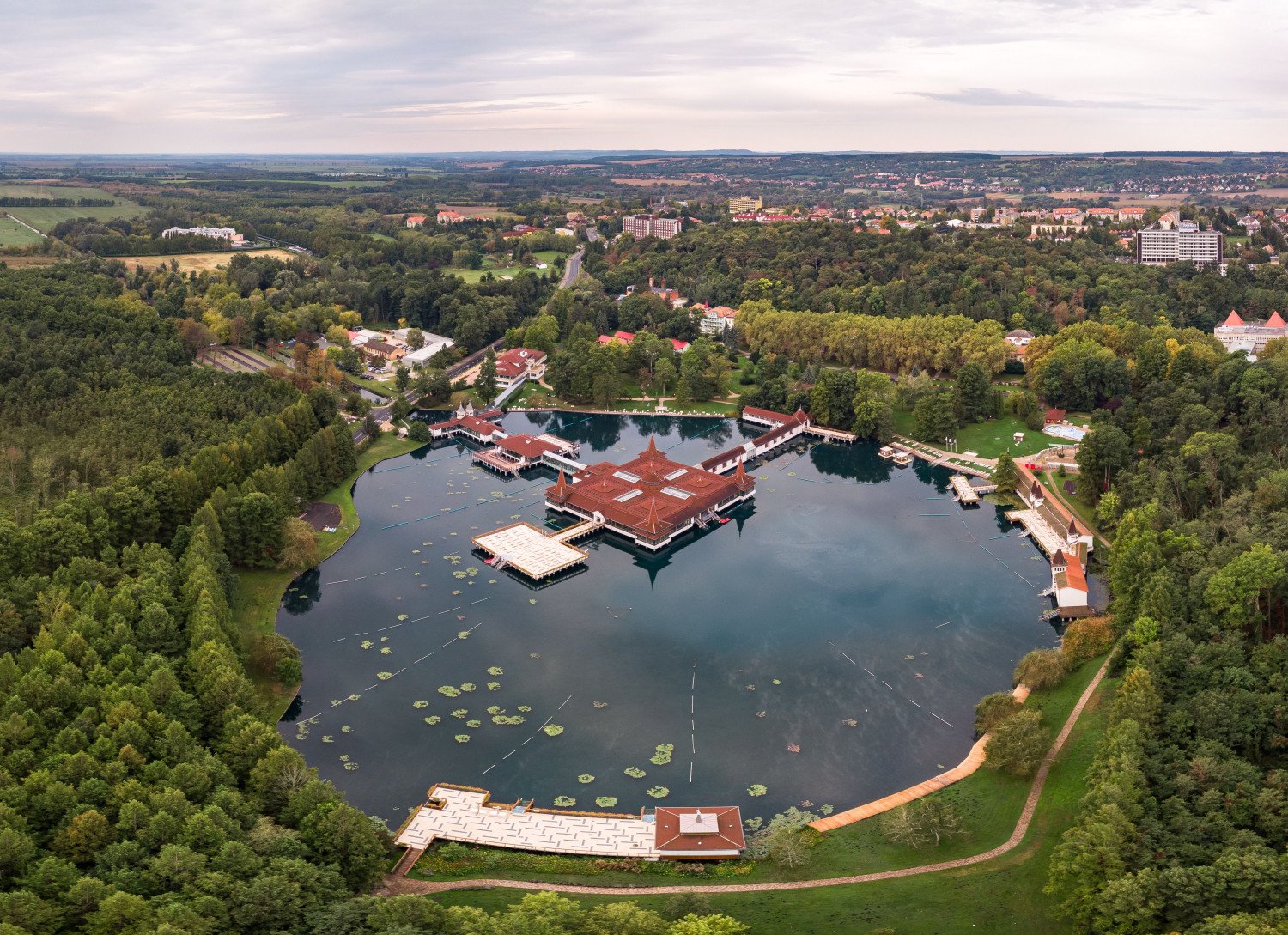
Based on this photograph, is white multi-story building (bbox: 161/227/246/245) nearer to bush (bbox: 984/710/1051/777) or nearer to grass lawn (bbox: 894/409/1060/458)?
grass lawn (bbox: 894/409/1060/458)

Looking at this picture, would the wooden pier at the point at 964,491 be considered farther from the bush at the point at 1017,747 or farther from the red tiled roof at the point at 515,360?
the red tiled roof at the point at 515,360

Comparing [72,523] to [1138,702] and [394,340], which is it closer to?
[1138,702]

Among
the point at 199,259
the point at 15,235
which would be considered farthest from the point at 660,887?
the point at 15,235

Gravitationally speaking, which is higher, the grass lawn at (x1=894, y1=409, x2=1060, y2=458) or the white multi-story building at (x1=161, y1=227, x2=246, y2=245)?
the white multi-story building at (x1=161, y1=227, x2=246, y2=245)

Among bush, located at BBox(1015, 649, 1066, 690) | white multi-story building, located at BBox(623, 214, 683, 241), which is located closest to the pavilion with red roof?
bush, located at BBox(1015, 649, 1066, 690)

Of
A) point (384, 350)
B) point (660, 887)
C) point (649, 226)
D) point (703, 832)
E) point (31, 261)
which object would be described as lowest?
point (660, 887)

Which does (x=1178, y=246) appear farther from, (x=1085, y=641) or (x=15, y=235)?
(x=15, y=235)
